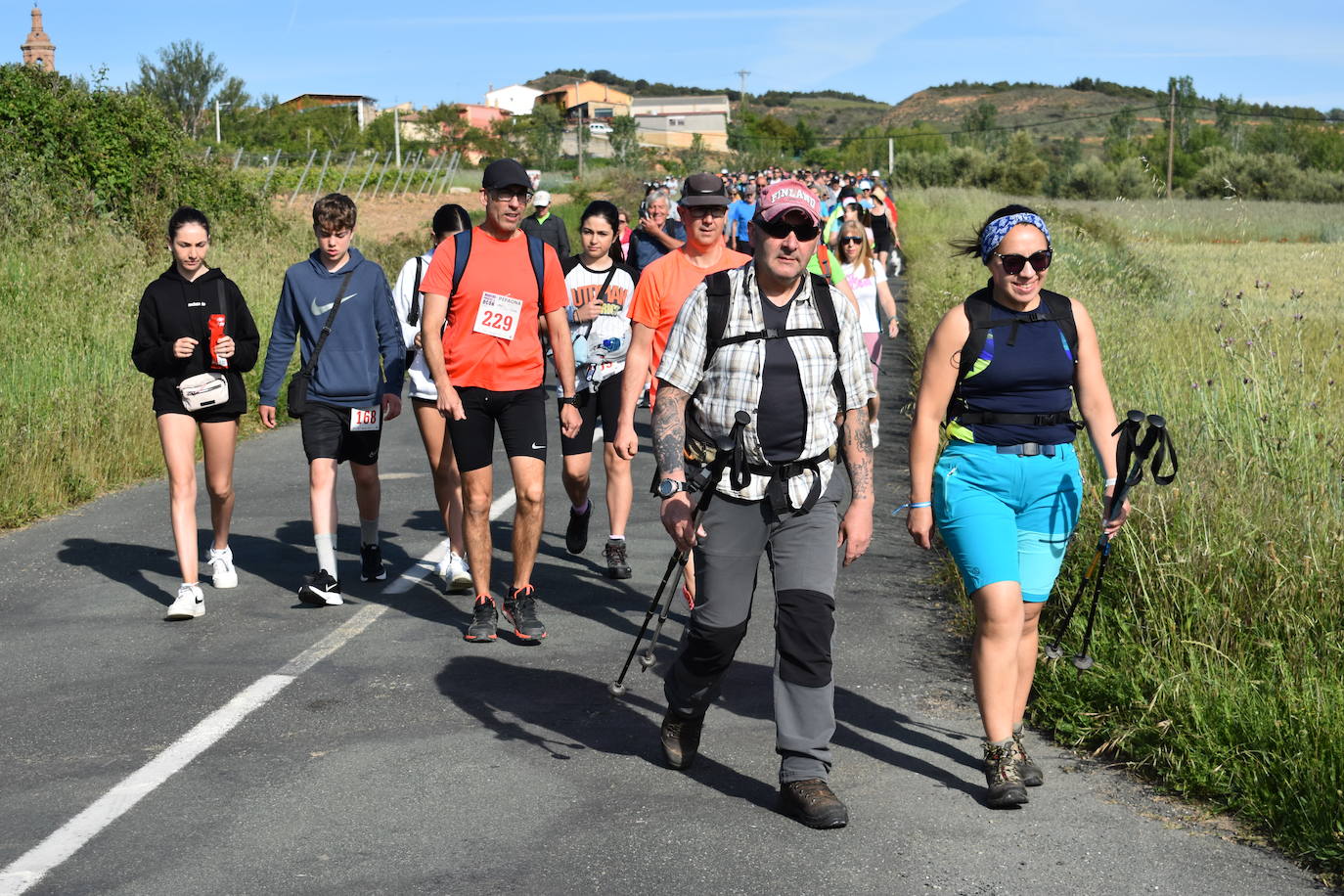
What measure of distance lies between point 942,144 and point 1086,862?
13356 cm

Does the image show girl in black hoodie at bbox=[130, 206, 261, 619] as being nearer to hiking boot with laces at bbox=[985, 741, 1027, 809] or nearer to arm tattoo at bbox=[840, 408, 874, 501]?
arm tattoo at bbox=[840, 408, 874, 501]

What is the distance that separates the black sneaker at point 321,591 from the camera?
7527 millimetres

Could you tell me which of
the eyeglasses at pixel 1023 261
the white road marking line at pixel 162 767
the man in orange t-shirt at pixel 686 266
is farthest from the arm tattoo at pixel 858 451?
the white road marking line at pixel 162 767

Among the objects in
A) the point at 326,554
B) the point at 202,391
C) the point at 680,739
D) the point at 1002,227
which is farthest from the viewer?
the point at 326,554

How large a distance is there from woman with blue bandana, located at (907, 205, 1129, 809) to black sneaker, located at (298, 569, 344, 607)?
3.63 metres

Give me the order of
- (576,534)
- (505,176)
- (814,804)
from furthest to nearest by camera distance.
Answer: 1. (576,534)
2. (505,176)
3. (814,804)

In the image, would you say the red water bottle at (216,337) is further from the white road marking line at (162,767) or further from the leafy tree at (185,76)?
the leafy tree at (185,76)

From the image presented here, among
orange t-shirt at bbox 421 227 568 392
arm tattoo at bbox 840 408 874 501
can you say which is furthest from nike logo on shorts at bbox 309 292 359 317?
arm tattoo at bbox 840 408 874 501

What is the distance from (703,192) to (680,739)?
9.58 feet

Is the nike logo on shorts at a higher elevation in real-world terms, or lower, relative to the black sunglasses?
lower

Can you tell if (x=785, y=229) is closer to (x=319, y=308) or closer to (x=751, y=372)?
(x=751, y=372)

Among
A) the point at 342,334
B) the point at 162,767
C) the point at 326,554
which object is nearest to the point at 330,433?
the point at 342,334

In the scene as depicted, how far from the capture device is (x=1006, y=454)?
4844 mm

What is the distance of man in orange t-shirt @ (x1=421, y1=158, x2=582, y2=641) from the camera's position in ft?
22.1
